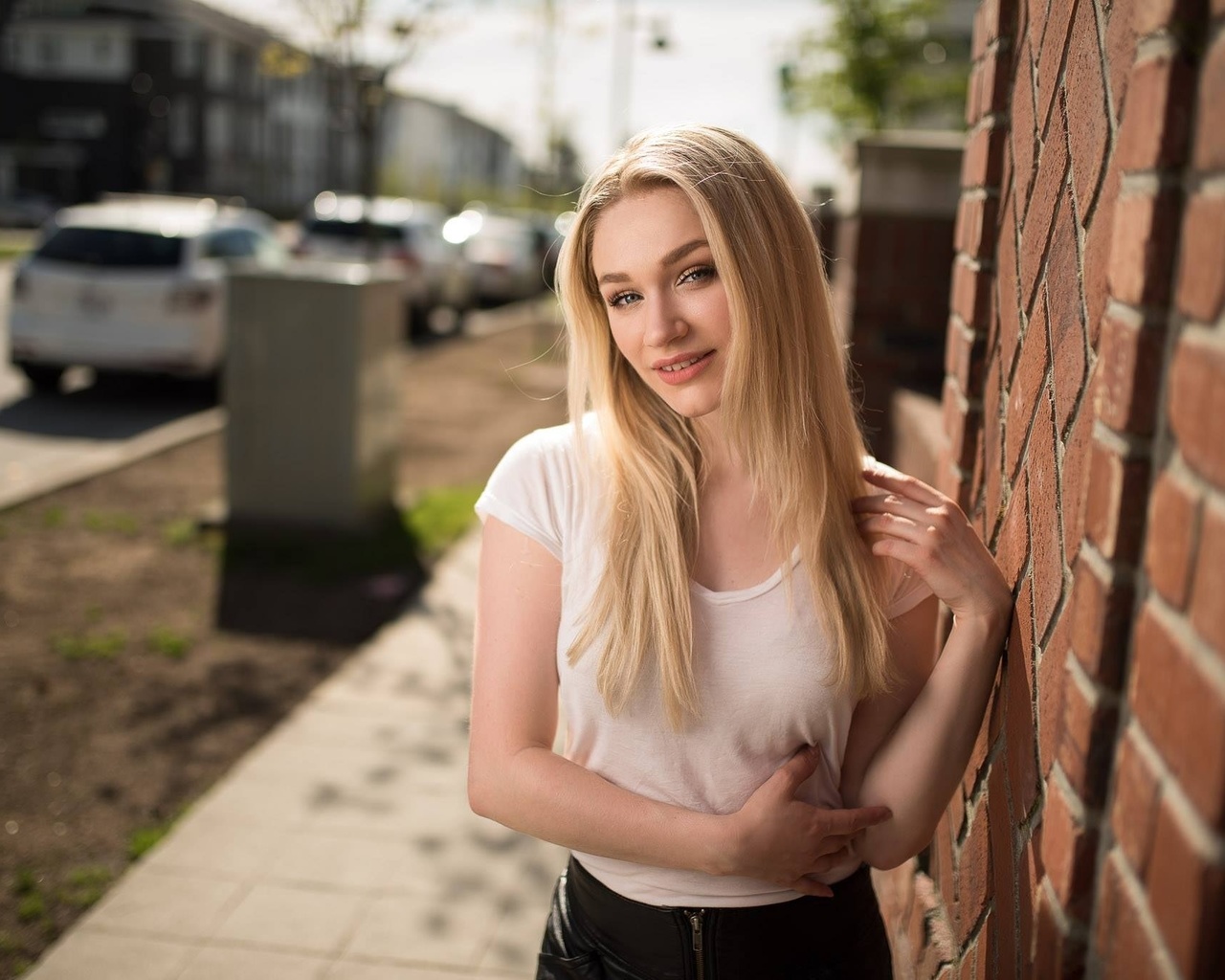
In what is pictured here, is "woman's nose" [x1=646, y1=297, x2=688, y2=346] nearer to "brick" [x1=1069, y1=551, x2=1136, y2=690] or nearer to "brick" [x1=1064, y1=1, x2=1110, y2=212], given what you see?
"brick" [x1=1064, y1=1, x2=1110, y2=212]

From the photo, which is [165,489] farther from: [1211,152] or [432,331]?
[432,331]

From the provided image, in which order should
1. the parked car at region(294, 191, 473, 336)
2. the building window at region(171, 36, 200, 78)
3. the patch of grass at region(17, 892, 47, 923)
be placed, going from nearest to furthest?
the patch of grass at region(17, 892, 47, 923), the parked car at region(294, 191, 473, 336), the building window at region(171, 36, 200, 78)

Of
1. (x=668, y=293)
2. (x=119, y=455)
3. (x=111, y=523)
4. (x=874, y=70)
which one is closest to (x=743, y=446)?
(x=668, y=293)

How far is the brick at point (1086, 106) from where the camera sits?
55.6 inches

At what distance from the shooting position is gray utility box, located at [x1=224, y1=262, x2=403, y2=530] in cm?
735

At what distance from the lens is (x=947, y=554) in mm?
1786

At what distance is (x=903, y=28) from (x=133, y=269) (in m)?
9.25

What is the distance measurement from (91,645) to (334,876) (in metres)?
2.45

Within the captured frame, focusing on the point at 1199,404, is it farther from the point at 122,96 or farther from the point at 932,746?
the point at 122,96

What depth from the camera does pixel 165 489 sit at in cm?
854

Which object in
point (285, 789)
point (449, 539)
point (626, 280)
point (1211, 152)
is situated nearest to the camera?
point (1211, 152)

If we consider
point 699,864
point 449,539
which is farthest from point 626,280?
point 449,539

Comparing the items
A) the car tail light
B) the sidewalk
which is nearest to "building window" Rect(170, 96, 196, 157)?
the car tail light

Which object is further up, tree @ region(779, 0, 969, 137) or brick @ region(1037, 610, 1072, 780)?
tree @ region(779, 0, 969, 137)
